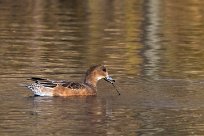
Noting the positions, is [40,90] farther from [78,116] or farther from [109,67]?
[109,67]

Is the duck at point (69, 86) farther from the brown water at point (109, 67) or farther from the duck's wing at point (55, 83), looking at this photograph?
the brown water at point (109, 67)

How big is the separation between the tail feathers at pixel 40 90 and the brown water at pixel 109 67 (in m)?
0.21

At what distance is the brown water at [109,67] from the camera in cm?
1614

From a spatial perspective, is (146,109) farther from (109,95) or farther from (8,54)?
(8,54)

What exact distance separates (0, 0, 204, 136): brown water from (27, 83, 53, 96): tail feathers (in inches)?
8.3

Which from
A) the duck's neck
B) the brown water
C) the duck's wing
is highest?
the duck's wing

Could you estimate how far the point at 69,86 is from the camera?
19.0 m

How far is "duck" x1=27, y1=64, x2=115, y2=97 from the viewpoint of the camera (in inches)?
735

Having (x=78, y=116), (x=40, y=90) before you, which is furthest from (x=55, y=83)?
(x=78, y=116)

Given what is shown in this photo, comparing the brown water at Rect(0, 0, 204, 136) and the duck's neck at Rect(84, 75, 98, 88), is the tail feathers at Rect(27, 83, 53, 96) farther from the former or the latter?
the duck's neck at Rect(84, 75, 98, 88)

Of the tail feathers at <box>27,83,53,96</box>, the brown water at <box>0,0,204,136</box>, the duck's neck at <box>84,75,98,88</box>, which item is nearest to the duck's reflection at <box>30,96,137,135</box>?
the brown water at <box>0,0,204,136</box>

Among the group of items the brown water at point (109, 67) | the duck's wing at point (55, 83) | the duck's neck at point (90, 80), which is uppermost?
the duck's wing at point (55, 83)

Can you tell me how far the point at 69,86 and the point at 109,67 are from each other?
3.81m

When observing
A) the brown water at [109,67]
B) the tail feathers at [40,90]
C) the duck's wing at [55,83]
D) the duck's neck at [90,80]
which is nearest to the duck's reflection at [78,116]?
the brown water at [109,67]
